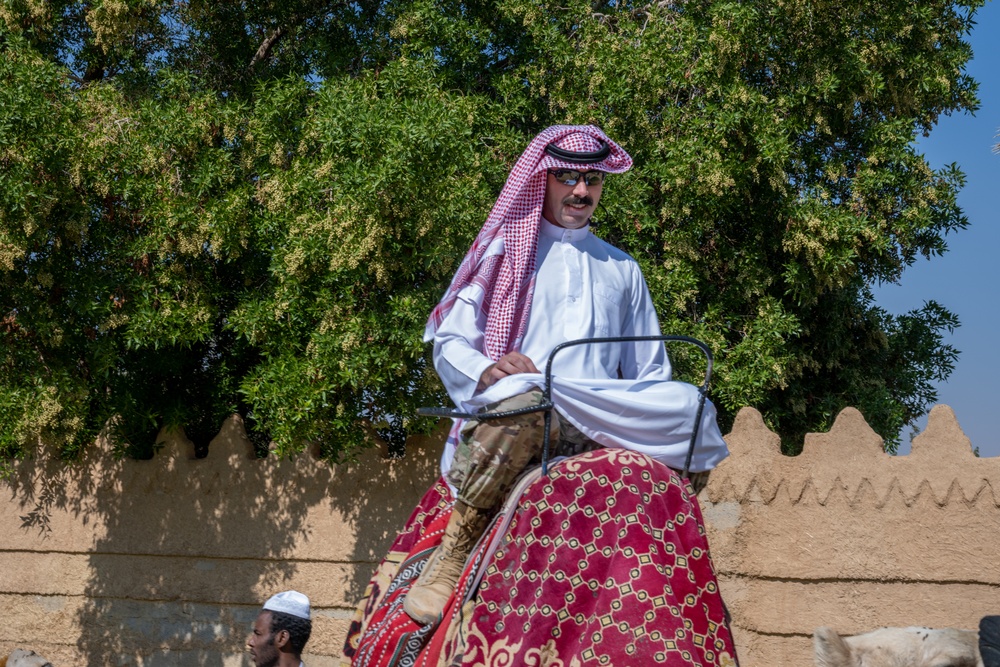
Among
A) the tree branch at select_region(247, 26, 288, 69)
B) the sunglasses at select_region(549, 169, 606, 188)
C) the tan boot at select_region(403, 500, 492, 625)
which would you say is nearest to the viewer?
the tan boot at select_region(403, 500, 492, 625)

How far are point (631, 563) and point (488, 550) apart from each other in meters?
0.49

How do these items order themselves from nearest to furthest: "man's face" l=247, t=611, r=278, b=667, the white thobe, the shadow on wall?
the white thobe, "man's face" l=247, t=611, r=278, b=667, the shadow on wall

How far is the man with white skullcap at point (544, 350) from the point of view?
3.79m

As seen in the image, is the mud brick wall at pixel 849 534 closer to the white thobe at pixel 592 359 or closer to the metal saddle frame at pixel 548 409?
the white thobe at pixel 592 359

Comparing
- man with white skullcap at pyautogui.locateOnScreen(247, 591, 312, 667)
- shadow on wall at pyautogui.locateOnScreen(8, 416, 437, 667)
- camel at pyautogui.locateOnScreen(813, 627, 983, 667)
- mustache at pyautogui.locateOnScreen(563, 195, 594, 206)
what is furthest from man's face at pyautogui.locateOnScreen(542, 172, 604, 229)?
shadow on wall at pyautogui.locateOnScreen(8, 416, 437, 667)

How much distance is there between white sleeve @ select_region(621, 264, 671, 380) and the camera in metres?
4.29

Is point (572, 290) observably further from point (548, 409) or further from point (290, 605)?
point (290, 605)

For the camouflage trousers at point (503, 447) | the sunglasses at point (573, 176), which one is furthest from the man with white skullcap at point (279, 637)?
the sunglasses at point (573, 176)

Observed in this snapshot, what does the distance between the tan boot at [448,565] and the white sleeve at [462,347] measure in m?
0.37

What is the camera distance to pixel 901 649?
2713 mm

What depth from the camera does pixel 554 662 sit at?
3387mm

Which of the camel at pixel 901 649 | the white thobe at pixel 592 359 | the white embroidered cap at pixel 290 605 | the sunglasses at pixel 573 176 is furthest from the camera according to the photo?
the white embroidered cap at pixel 290 605

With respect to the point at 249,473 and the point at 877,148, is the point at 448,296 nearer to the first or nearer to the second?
the point at 249,473

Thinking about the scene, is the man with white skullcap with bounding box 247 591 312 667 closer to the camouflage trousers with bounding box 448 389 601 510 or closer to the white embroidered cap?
the white embroidered cap
